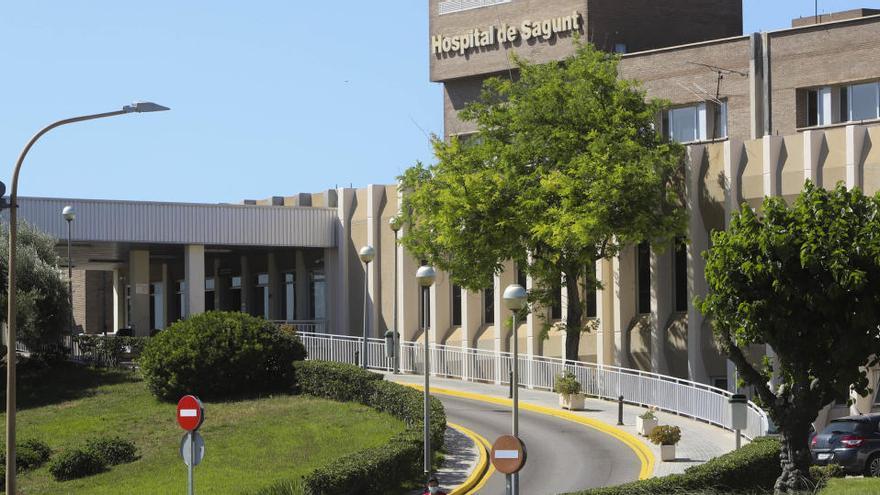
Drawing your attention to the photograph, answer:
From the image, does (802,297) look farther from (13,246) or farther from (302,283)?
(302,283)

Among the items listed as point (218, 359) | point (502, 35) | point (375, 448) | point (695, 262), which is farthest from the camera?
point (502, 35)

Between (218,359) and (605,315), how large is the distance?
13417mm

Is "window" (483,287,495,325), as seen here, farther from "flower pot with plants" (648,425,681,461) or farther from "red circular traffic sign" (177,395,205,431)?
"red circular traffic sign" (177,395,205,431)

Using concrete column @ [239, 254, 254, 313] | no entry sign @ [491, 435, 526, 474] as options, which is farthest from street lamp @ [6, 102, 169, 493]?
concrete column @ [239, 254, 254, 313]

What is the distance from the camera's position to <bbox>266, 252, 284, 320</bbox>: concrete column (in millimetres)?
67062

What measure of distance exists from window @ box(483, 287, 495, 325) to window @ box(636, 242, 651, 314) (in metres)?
6.99

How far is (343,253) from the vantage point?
59.7 metres

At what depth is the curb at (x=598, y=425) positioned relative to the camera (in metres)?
34.1

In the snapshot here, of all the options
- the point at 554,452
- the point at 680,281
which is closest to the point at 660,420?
the point at 554,452

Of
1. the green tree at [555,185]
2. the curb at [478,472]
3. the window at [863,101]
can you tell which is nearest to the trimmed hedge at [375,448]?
the curb at [478,472]

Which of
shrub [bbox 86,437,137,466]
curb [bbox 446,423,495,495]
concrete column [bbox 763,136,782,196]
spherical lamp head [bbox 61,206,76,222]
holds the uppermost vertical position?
concrete column [bbox 763,136,782,196]

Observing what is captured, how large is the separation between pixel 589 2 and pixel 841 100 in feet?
41.3

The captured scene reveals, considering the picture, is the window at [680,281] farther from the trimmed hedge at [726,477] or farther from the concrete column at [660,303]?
the trimmed hedge at [726,477]

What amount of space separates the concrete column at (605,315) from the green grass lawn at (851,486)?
18.7 meters
